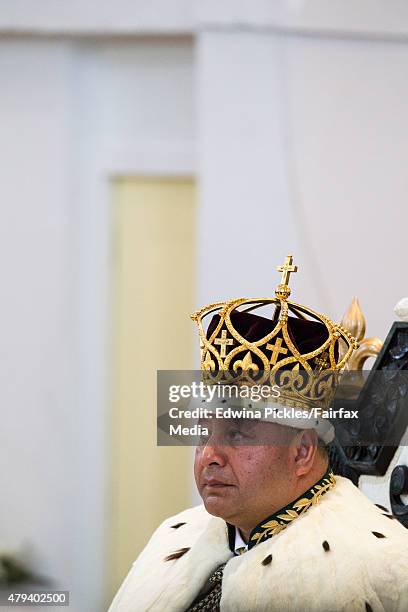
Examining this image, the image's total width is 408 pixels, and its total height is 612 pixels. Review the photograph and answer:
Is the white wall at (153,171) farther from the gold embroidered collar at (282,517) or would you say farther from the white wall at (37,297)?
the gold embroidered collar at (282,517)

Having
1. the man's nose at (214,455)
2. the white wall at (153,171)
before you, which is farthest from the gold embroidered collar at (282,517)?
the white wall at (153,171)

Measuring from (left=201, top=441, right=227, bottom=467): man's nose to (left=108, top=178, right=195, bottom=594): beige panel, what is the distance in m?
2.58

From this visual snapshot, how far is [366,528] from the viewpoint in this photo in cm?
127

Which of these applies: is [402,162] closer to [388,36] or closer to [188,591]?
→ [388,36]

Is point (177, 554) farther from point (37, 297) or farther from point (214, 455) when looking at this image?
point (37, 297)

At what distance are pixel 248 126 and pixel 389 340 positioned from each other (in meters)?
2.02

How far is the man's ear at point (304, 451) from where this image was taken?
130 centimetres

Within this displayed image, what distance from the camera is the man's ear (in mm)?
1303

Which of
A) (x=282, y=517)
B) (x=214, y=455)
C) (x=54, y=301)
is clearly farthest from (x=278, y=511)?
(x=54, y=301)

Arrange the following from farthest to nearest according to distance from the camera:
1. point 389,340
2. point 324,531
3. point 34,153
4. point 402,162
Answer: point 34,153
point 402,162
point 389,340
point 324,531

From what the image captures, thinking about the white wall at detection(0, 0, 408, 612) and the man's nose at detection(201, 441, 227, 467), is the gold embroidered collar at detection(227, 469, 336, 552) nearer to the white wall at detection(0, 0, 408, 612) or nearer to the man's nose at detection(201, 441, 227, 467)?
the man's nose at detection(201, 441, 227, 467)

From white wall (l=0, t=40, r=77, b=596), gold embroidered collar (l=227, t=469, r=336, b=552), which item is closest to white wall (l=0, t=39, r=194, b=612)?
white wall (l=0, t=40, r=77, b=596)

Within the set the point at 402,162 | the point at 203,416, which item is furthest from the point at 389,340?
the point at 402,162

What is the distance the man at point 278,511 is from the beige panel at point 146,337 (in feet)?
8.17
